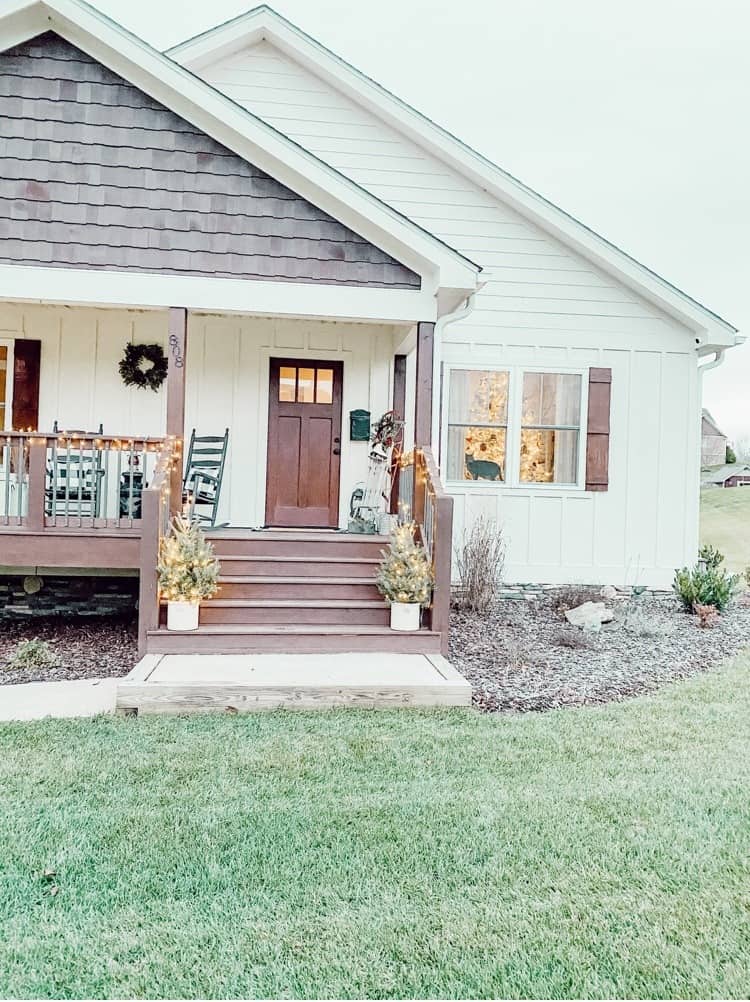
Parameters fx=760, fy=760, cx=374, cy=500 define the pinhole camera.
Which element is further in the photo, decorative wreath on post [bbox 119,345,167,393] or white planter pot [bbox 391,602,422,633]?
decorative wreath on post [bbox 119,345,167,393]

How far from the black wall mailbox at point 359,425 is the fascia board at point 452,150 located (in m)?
2.96

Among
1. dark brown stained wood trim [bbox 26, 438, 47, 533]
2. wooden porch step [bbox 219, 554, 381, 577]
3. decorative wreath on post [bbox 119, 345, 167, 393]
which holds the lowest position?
wooden porch step [bbox 219, 554, 381, 577]

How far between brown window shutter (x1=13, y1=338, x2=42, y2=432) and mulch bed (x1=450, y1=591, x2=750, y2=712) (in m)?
4.87

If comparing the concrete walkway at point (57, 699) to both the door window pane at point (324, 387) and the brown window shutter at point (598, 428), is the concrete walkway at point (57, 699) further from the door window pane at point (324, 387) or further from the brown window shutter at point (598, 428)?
the brown window shutter at point (598, 428)

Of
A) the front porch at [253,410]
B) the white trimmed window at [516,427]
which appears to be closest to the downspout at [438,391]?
the white trimmed window at [516,427]

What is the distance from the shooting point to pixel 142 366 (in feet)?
26.5

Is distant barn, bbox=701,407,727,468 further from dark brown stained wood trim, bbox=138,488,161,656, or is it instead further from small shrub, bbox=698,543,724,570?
dark brown stained wood trim, bbox=138,488,161,656

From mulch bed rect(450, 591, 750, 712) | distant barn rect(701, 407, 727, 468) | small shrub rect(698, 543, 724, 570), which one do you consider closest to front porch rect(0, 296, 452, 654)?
mulch bed rect(450, 591, 750, 712)

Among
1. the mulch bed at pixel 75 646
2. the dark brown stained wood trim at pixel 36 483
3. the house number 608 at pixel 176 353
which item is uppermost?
the house number 608 at pixel 176 353

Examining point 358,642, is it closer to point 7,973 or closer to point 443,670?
point 443,670

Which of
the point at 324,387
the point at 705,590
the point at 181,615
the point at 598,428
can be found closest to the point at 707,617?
the point at 705,590

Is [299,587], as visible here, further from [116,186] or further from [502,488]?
[116,186]

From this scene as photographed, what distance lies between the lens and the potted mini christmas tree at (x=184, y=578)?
5.59 meters

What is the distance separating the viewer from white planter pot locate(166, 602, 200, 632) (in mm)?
5625
